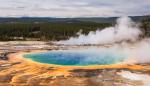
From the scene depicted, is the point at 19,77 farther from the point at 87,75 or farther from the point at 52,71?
the point at 87,75

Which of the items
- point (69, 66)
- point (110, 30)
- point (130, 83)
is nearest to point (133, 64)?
point (69, 66)

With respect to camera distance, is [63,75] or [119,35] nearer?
[63,75]

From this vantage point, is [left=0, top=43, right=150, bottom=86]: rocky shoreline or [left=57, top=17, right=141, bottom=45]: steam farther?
[left=57, top=17, right=141, bottom=45]: steam

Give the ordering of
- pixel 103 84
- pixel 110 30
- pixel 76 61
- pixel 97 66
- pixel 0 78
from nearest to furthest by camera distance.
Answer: pixel 103 84
pixel 0 78
pixel 97 66
pixel 76 61
pixel 110 30

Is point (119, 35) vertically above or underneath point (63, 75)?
above

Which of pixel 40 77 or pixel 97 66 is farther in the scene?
pixel 97 66

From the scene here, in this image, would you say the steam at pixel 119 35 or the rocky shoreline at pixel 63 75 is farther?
the steam at pixel 119 35

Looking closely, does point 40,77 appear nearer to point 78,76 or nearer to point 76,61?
point 78,76

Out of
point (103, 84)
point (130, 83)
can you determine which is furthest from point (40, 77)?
point (130, 83)

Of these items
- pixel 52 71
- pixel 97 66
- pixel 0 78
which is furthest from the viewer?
pixel 97 66
